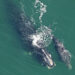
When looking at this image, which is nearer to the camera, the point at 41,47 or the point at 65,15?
the point at 41,47

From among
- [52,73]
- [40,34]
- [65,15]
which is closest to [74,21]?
[65,15]

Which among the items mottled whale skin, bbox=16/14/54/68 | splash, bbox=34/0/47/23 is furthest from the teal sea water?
mottled whale skin, bbox=16/14/54/68

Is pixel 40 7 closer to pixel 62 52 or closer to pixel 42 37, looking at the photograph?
pixel 42 37

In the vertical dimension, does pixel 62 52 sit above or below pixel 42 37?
below

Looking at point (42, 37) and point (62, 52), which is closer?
point (62, 52)

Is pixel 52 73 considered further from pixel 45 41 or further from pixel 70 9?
pixel 70 9

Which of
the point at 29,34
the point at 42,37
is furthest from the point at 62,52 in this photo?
the point at 29,34
